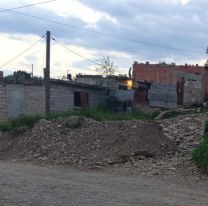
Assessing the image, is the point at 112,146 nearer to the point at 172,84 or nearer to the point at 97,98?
the point at 97,98

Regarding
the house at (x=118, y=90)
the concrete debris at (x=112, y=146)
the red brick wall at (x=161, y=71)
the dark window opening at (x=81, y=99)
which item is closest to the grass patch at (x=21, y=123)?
the concrete debris at (x=112, y=146)

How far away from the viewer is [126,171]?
18453mm

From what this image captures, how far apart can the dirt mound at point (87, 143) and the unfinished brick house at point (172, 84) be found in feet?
83.6

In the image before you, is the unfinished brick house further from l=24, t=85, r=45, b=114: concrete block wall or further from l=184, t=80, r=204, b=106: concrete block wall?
l=24, t=85, r=45, b=114: concrete block wall

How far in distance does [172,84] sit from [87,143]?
34.4 m

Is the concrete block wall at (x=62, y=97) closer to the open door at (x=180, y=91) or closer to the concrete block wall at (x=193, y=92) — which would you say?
the open door at (x=180, y=91)

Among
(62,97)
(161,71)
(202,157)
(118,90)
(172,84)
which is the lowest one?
(202,157)

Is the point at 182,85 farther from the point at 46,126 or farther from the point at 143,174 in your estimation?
the point at 143,174

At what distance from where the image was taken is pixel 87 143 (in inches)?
886

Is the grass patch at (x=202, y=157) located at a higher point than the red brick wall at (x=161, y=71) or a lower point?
lower

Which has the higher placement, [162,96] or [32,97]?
[32,97]

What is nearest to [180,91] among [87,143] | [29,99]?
[29,99]

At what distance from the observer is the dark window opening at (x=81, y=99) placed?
46.5 meters

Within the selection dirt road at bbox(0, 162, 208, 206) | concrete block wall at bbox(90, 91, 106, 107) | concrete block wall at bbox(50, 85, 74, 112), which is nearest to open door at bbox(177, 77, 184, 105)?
concrete block wall at bbox(90, 91, 106, 107)
